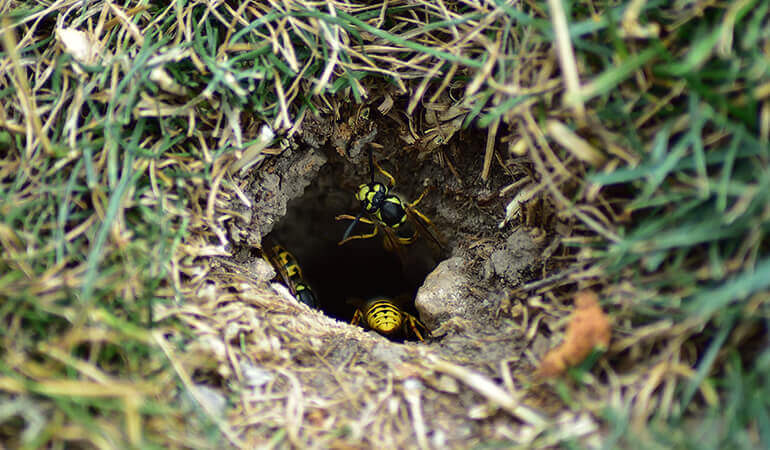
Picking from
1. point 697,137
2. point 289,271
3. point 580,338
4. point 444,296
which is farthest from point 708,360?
point 289,271

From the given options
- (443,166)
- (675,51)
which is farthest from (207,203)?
(675,51)

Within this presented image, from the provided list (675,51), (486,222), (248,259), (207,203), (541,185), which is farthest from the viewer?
(486,222)

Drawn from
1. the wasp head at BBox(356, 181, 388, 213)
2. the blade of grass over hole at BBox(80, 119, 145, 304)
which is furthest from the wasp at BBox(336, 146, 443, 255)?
the blade of grass over hole at BBox(80, 119, 145, 304)

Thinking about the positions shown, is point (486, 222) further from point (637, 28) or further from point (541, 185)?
point (637, 28)

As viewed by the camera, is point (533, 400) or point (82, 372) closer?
point (82, 372)

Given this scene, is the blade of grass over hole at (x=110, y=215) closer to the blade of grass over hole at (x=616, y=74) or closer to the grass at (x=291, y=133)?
the grass at (x=291, y=133)

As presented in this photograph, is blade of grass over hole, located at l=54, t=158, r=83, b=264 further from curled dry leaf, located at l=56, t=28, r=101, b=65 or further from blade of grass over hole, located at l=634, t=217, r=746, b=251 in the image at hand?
blade of grass over hole, located at l=634, t=217, r=746, b=251

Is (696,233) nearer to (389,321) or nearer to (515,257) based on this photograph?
(515,257)
